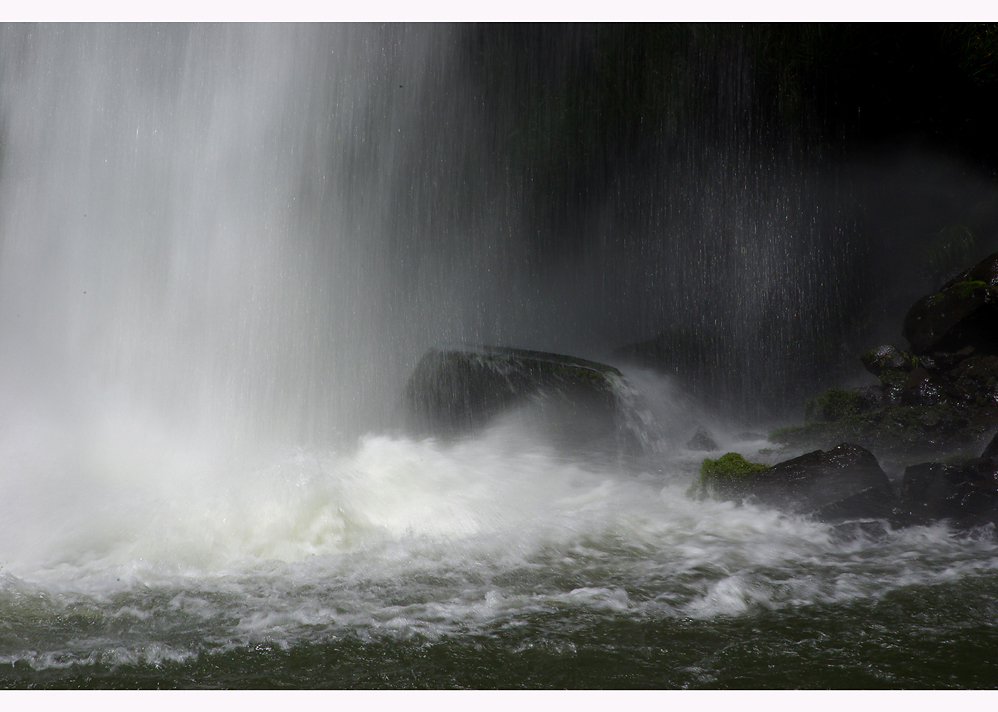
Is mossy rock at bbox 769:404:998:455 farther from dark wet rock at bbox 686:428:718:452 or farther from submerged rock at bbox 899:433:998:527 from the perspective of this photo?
submerged rock at bbox 899:433:998:527

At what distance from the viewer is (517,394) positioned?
1052 centimetres

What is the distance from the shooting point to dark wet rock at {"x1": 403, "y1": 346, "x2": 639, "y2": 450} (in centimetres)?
993

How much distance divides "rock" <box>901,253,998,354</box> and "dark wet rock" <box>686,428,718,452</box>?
342cm

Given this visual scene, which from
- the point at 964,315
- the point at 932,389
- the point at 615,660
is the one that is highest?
the point at 964,315

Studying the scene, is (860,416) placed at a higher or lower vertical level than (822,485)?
higher

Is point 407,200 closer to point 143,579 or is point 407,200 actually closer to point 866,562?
point 143,579

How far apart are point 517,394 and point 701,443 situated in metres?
2.94

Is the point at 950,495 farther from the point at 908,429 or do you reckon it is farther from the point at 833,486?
the point at 908,429

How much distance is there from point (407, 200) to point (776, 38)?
22.5ft

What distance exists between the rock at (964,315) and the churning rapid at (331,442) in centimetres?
291

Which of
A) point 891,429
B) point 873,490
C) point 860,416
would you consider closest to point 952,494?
point 873,490

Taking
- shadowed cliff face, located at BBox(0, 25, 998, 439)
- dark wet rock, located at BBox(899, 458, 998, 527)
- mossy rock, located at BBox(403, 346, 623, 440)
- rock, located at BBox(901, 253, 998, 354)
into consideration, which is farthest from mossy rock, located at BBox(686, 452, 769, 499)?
shadowed cliff face, located at BBox(0, 25, 998, 439)

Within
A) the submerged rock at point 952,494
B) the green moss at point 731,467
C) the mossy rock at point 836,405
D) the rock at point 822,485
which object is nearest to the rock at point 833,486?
the rock at point 822,485

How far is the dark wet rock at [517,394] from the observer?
9930 mm
